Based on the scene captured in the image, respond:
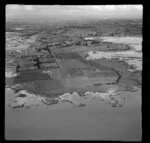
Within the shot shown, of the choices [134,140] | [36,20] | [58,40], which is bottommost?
[134,140]

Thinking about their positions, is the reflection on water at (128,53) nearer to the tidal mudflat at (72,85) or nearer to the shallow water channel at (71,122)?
the tidal mudflat at (72,85)

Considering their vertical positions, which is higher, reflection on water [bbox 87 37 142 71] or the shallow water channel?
reflection on water [bbox 87 37 142 71]

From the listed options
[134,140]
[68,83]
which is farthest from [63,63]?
[134,140]

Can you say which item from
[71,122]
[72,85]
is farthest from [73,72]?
[71,122]

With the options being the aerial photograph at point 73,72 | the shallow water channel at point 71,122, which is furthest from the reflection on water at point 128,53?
the shallow water channel at point 71,122

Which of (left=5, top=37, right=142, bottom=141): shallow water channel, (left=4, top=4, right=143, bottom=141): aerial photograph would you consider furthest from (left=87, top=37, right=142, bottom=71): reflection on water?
(left=5, top=37, right=142, bottom=141): shallow water channel

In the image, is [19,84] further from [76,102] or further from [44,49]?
[76,102]

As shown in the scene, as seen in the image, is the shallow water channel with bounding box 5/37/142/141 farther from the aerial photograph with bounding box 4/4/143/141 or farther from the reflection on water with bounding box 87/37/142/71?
the reflection on water with bounding box 87/37/142/71
